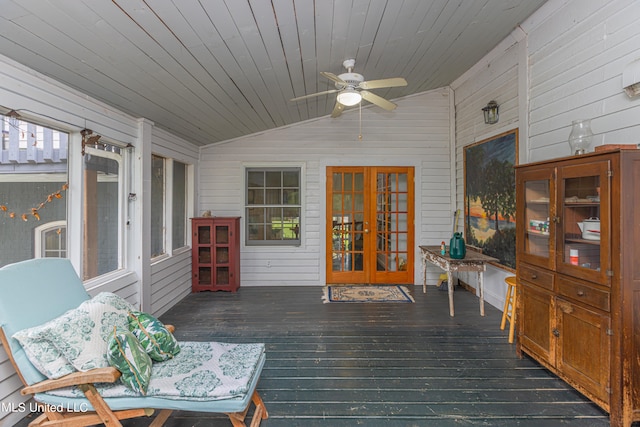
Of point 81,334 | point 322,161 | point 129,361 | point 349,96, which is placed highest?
point 349,96

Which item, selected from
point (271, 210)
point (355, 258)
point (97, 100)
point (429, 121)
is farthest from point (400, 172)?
point (97, 100)

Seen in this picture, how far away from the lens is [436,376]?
2.46 meters

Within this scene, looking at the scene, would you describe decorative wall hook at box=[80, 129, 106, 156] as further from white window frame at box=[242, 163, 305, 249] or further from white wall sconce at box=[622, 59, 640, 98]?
white wall sconce at box=[622, 59, 640, 98]

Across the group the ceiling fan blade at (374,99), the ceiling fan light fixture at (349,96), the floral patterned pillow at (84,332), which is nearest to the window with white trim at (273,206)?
the ceiling fan blade at (374,99)

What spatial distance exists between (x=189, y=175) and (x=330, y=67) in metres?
2.97

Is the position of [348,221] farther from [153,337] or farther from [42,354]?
[42,354]

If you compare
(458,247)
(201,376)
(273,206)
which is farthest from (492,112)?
(201,376)

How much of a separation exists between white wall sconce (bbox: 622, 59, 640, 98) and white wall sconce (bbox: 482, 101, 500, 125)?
169cm

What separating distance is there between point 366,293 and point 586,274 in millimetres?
2985

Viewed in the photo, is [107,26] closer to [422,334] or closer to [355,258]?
[422,334]

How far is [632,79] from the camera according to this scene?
2164 mm

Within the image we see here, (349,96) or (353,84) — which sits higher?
(353,84)

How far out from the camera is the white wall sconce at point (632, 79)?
213 cm

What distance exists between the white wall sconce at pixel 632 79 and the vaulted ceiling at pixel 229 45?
1167mm
